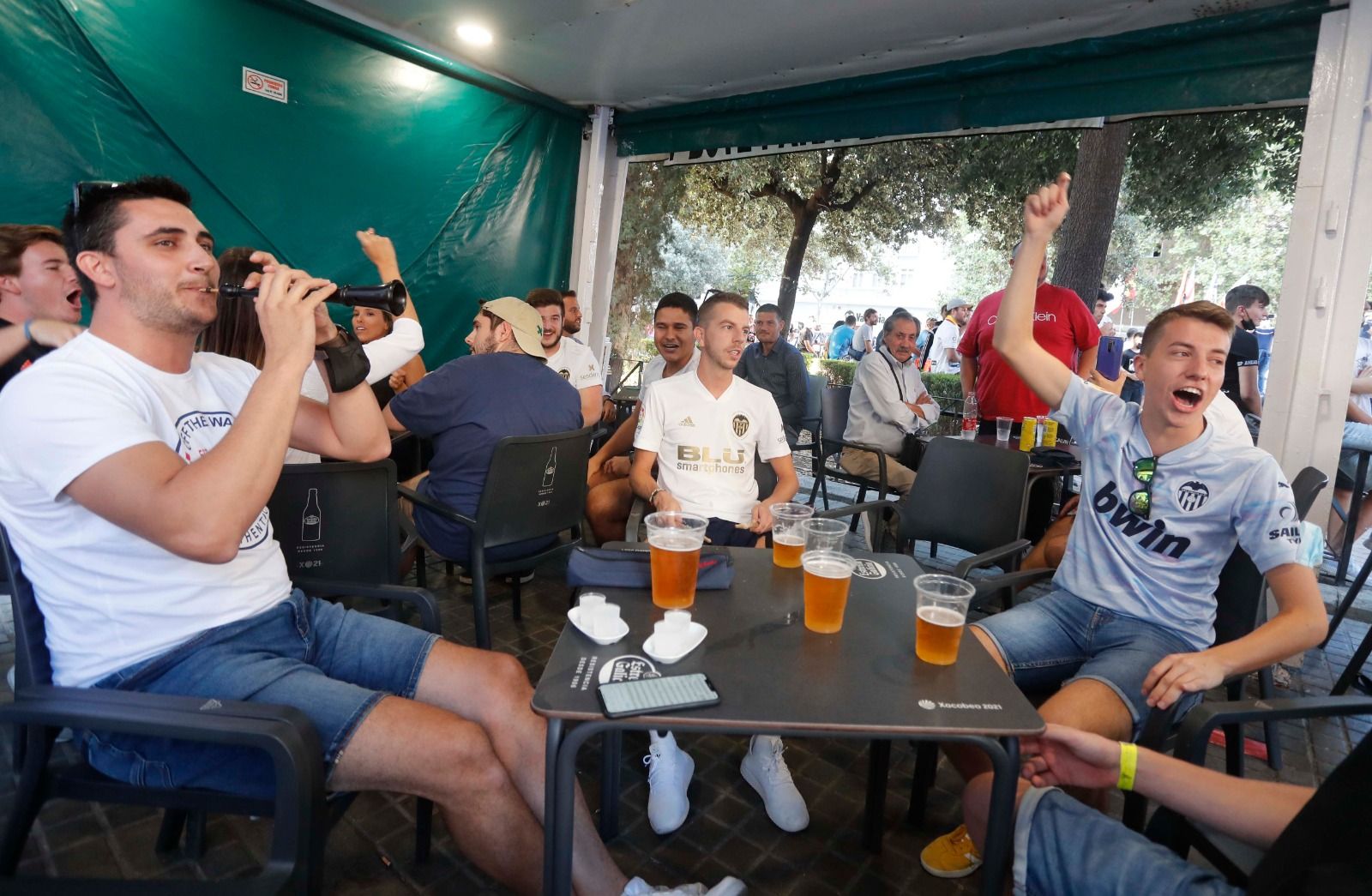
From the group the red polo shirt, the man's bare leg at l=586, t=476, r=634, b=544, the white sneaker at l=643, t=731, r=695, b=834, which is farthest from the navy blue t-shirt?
the red polo shirt

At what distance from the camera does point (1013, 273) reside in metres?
2.13

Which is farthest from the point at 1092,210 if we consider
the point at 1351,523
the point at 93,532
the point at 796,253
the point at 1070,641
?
the point at 93,532

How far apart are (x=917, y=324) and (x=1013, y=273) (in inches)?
114

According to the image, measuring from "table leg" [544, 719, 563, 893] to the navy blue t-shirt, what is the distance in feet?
5.17

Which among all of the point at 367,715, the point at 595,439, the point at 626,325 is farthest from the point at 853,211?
the point at 367,715

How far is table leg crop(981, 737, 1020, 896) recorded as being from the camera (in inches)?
45.6

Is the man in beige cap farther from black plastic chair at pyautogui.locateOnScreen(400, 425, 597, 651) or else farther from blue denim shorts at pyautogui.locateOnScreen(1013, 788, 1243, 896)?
blue denim shorts at pyautogui.locateOnScreen(1013, 788, 1243, 896)

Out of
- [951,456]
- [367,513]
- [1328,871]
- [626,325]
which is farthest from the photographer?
[626,325]

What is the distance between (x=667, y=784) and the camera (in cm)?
202

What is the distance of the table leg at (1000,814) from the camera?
116cm

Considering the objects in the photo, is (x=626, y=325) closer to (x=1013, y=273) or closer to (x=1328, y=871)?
(x=1013, y=273)

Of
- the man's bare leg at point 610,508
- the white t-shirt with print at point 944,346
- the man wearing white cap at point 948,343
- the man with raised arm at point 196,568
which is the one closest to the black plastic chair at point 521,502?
the man's bare leg at point 610,508

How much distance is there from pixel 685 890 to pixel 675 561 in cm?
64

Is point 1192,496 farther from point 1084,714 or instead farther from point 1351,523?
Answer: point 1351,523
